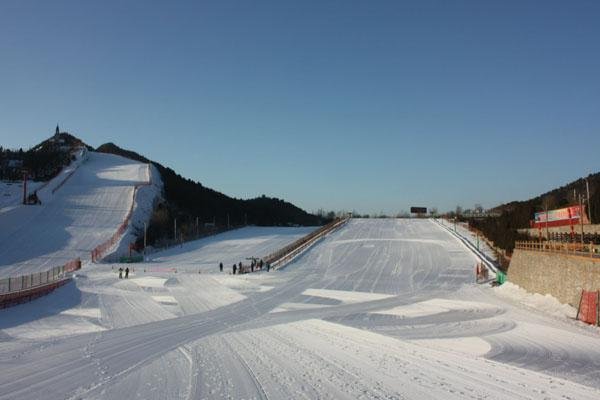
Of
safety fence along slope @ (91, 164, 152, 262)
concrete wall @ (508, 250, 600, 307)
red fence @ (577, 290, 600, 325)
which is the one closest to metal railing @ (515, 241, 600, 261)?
concrete wall @ (508, 250, 600, 307)

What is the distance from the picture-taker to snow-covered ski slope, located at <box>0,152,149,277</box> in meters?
40.2

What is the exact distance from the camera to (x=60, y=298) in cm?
2483

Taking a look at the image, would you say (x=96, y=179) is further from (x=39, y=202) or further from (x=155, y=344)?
(x=155, y=344)

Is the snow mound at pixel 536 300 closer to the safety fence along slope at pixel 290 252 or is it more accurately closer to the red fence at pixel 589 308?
the red fence at pixel 589 308

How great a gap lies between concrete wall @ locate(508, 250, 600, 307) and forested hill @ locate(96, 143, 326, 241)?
135 feet

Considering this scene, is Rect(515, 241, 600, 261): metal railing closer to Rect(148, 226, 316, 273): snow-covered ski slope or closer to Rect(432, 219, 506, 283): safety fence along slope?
Rect(432, 219, 506, 283): safety fence along slope

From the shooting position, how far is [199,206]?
81.9m

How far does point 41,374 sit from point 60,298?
15265 mm

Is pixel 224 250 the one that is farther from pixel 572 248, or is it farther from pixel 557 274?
pixel 557 274

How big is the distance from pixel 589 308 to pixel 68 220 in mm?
47738

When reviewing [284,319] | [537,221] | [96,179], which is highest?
[96,179]

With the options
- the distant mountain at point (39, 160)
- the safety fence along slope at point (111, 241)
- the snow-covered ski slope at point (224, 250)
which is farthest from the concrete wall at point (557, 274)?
the distant mountain at point (39, 160)

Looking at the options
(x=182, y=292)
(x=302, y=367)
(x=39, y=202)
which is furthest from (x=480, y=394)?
(x=39, y=202)

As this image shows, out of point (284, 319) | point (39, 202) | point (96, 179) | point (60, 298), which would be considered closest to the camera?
point (284, 319)
